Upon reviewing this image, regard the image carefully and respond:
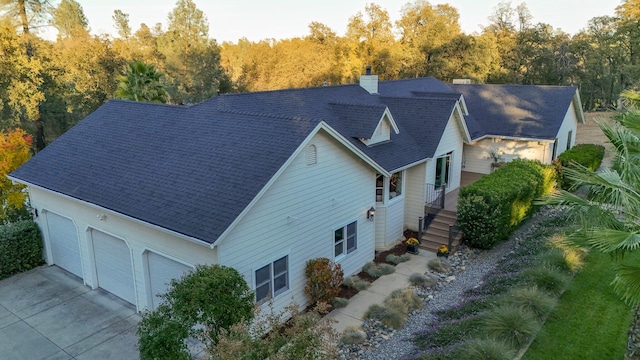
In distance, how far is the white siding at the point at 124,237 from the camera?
1083 cm

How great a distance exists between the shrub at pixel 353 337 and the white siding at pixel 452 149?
31.2 ft

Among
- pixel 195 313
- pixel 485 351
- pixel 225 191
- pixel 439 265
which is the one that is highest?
pixel 225 191

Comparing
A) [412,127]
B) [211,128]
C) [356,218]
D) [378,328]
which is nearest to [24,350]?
[211,128]

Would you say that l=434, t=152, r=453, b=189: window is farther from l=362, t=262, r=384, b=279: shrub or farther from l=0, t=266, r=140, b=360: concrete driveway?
l=0, t=266, r=140, b=360: concrete driveway

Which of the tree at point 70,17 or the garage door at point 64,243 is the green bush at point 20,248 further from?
the tree at point 70,17

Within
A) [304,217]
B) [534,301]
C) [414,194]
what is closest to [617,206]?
[534,301]

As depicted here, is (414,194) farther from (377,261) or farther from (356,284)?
(356,284)

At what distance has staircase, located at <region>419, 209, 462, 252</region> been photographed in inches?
674

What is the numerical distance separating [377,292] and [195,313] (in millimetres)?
7105

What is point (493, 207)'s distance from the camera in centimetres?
1580

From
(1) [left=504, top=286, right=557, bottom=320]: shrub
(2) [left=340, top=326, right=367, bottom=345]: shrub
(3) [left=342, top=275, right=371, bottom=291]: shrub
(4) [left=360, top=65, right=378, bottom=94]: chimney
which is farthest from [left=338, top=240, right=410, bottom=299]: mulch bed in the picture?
(4) [left=360, top=65, right=378, bottom=94]: chimney

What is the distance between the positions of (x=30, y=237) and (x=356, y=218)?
11.8 meters

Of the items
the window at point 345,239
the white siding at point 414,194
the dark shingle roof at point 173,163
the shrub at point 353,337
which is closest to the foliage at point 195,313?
the dark shingle roof at point 173,163

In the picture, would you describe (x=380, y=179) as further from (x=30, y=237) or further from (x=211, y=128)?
(x=30, y=237)
